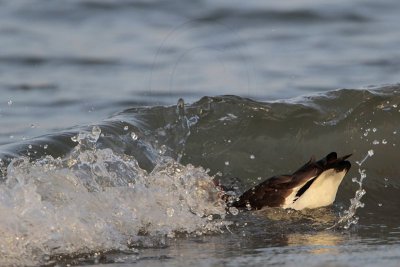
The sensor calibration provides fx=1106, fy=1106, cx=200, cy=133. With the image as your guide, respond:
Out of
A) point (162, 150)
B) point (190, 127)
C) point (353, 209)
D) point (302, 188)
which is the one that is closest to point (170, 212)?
point (302, 188)

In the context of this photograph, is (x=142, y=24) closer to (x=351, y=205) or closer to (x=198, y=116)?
(x=198, y=116)

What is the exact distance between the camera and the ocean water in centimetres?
632

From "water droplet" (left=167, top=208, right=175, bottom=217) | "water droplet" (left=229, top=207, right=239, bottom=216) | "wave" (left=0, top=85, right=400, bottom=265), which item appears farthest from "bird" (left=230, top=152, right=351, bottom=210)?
"water droplet" (left=167, top=208, right=175, bottom=217)

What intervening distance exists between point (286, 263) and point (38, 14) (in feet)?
28.8

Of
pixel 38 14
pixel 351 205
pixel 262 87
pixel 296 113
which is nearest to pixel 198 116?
pixel 296 113

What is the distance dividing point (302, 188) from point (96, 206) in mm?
1581

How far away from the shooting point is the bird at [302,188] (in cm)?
751

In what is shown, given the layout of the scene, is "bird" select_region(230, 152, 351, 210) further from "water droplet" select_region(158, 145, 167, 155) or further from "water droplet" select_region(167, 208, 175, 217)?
"water droplet" select_region(158, 145, 167, 155)

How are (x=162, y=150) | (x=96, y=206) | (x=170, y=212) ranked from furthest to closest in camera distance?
(x=162, y=150) < (x=170, y=212) < (x=96, y=206)

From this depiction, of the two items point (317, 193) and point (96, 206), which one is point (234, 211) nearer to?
point (317, 193)

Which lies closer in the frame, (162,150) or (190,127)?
(162,150)

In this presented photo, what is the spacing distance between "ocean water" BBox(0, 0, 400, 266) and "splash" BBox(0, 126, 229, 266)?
1 centimetres

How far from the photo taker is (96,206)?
6.70 m

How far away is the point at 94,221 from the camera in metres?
6.43
